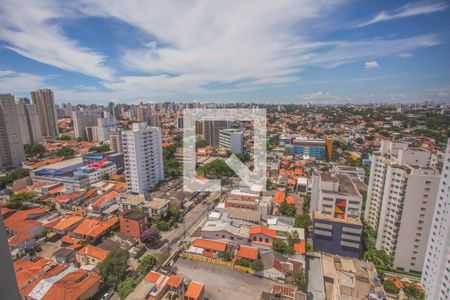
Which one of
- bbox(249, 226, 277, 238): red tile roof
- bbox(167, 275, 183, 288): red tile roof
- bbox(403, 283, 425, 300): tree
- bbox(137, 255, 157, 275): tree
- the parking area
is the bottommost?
bbox(403, 283, 425, 300): tree

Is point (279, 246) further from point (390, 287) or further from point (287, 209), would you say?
point (390, 287)

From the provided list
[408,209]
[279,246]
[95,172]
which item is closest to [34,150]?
[95,172]

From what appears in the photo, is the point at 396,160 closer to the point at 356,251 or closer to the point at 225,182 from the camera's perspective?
the point at 356,251

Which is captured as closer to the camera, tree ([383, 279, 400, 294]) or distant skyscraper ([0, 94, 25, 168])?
tree ([383, 279, 400, 294])

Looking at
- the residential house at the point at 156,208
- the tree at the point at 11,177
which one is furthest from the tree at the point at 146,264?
the tree at the point at 11,177

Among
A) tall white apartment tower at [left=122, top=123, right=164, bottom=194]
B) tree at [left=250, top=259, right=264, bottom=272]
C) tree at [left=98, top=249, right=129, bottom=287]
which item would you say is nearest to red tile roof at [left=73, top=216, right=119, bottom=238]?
tree at [left=98, top=249, right=129, bottom=287]

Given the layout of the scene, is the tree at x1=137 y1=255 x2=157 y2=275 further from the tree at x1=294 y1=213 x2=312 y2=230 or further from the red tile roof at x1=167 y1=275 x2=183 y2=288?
the tree at x1=294 y1=213 x2=312 y2=230
